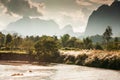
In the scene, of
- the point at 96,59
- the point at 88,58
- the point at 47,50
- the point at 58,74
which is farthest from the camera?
the point at 47,50

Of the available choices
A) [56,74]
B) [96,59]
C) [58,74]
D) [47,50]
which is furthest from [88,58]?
[56,74]

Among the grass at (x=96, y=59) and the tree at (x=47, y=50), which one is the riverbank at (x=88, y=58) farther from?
the tree at (x=47, y=50)

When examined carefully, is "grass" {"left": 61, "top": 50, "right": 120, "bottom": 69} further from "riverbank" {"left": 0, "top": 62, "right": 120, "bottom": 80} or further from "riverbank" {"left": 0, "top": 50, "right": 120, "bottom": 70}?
"riverbank" {"left": 0, "top": 62, "right": 120, "bottom": 80}

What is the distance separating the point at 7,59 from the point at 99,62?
5295cm

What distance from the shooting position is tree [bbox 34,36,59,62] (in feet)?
388

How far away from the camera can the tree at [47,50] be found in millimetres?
118156

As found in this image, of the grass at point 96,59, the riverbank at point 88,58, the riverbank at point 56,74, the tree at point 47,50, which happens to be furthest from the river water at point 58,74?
the tree at point 47,50

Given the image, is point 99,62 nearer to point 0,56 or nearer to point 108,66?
point 108,66

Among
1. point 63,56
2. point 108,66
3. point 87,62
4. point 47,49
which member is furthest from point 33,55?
point 108,66

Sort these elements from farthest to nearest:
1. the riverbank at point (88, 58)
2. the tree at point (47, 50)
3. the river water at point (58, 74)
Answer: the tree at point (47, 50)
the riverbank at point (88, 58)
the river water at point (58, 74)

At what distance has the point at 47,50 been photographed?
394 feet

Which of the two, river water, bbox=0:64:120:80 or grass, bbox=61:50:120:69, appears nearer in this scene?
river water, bbox=0:64:120:80

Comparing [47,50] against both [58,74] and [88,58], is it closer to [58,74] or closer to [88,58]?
[88,58]

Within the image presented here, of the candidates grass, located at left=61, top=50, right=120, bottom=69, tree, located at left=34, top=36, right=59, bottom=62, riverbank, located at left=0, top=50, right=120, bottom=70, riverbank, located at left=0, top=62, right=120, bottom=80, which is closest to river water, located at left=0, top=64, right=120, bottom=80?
riverbank, located at left=0, top=62, right=120, bottom=80
